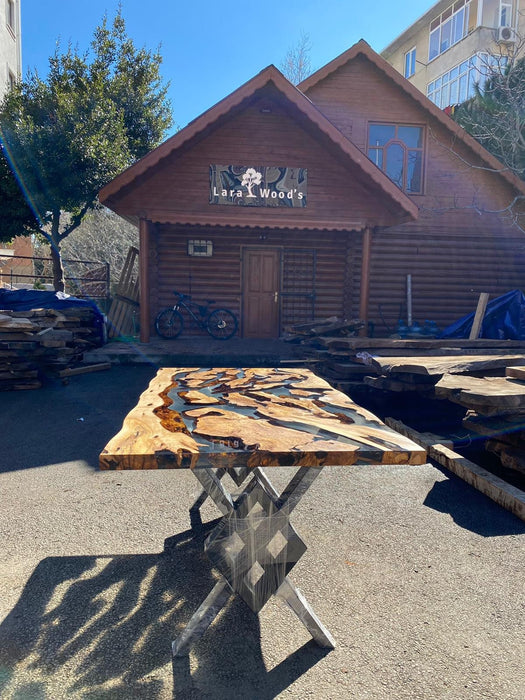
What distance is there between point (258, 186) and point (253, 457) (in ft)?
33.5

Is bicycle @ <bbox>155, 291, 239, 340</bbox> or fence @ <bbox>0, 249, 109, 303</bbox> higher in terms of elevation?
fence @ <bbox>0, 249, 109, 303</bbox>

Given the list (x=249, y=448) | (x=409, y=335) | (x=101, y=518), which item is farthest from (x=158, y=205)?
(x=249, y=448)

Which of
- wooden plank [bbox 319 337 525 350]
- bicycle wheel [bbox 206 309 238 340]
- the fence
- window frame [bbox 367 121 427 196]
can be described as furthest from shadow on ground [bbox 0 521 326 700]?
window frame [bbox 367 121 427 196]

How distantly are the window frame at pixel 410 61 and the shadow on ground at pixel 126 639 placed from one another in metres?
43.8

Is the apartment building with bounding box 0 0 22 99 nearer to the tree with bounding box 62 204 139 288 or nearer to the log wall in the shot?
the tree with bounding box 62 204 139 288

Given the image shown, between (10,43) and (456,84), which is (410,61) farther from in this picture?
(10,43)

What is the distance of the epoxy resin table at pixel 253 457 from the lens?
212 centimetres

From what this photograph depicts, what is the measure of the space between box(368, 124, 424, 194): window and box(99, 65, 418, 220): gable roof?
3007 millimetres

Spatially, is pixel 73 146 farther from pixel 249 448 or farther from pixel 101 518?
pixel 249 448

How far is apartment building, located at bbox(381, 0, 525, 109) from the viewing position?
29516 mm

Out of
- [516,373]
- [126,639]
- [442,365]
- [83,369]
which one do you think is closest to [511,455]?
[516,373]

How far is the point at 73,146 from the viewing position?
13.7m

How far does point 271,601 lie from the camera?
2.64 metres

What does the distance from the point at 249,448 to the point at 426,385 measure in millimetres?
4304
